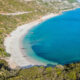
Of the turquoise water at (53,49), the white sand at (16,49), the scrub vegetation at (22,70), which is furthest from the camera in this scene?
the turquoise water at (53,49)

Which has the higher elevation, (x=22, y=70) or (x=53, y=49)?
(x=22, y=70)

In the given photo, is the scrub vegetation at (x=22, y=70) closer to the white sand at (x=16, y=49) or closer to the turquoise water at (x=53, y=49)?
the white sand at (x=16, y=49)

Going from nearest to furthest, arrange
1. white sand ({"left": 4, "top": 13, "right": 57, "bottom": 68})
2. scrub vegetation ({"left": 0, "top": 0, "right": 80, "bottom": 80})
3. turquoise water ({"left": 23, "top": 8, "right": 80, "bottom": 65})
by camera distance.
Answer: scrub vegetation ({"left": 0, "top": 0, "right": 80, "bottom": 80})
white sand ({"left": 4, "top": 13, "right": 57, "bottom": 68})
turquoise water ({"left": 23, "top": 8, "right": 80, "bottom": 65})

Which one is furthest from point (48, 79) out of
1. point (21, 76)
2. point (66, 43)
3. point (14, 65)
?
point (66, 43)

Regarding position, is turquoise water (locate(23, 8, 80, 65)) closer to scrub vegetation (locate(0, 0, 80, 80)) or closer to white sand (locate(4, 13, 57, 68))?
white sand (locate(4, 13, 57, 68))

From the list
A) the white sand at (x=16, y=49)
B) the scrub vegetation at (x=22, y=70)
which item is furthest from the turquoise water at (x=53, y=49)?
the scrub vegetation at (x=22, y=70)

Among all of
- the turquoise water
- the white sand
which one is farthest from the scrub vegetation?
the turquoise water

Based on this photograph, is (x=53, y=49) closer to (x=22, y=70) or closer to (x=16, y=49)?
(x=16, y=49)

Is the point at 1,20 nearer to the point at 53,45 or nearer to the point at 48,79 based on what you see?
the point at 53,45

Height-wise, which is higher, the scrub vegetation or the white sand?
the scrub vegetation

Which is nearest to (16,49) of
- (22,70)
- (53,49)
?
(53,49)

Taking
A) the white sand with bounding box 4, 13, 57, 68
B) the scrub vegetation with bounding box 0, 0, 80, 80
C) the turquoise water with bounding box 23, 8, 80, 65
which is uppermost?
the scrub vegetation with bounding box 0, 0, 80, 80
